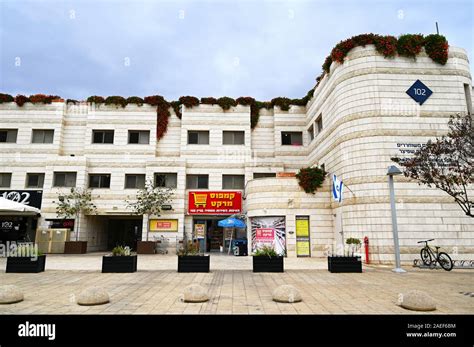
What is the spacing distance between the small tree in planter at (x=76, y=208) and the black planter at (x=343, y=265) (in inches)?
765

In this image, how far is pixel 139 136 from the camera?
27.9 meters

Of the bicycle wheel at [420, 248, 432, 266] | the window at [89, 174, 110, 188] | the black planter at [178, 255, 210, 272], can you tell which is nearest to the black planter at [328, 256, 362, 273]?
the bicycle wheel at [420, 248, 432, 266]

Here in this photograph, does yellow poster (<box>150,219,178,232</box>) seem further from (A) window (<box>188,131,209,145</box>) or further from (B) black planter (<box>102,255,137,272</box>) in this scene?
(B) black planter (<box>102,255,137,272</box>)

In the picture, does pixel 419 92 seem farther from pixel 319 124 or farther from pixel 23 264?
pixel 23 264

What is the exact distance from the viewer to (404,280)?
11227mm

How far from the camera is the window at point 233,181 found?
88.5 ft

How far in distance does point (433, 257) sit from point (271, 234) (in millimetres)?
9220

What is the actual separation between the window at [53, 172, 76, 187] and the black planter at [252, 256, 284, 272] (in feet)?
64.3

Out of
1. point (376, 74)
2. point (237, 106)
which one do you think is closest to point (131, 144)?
point (237, 106)

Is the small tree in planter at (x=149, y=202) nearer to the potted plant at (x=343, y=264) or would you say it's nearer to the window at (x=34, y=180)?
the window at (x=34, y=180)

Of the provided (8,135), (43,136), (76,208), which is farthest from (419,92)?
(8,135)

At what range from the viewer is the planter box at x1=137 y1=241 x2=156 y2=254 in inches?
933
